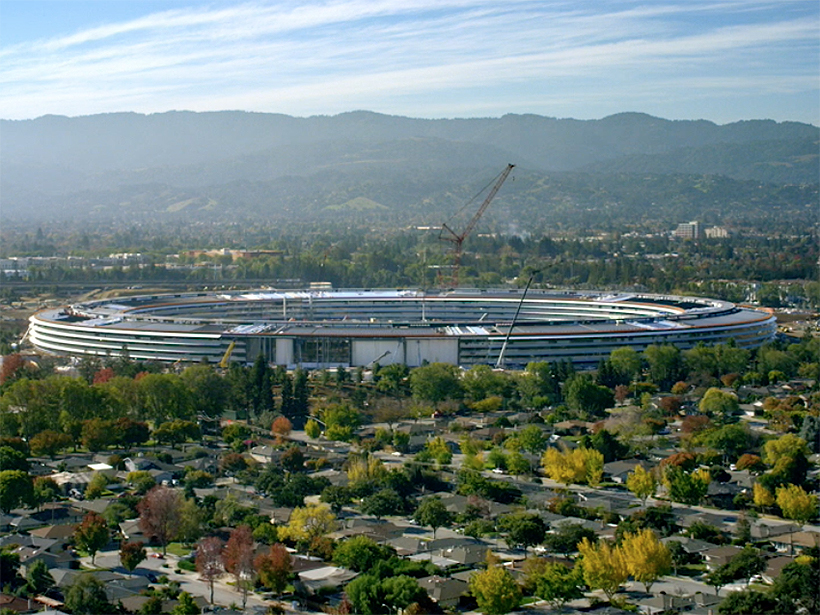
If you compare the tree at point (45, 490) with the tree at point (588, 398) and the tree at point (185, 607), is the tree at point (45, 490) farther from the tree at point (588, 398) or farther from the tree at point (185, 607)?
the tree at point (588, 398)

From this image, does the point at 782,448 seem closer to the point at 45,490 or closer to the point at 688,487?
the point at 688,487

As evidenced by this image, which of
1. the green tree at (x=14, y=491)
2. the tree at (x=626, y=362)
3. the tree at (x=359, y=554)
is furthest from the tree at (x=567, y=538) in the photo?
the tree at (x=626, y=362)

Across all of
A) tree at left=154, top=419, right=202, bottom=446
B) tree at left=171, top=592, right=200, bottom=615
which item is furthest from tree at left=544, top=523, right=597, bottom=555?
tree at left=154, top=419, right=202, bottom=446

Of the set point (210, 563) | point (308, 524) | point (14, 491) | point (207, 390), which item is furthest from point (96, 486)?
point (207, 390)

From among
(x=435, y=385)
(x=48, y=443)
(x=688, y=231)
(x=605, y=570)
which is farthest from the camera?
(x=688, y=231)

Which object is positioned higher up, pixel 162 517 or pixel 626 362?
pixel 626 362

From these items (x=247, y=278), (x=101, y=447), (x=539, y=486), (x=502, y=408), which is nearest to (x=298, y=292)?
(x=247, y=278)

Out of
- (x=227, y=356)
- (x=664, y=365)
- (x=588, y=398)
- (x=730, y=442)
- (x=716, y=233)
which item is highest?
(x=716, y=233)

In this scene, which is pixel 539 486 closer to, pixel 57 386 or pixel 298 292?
pixel 57 386
